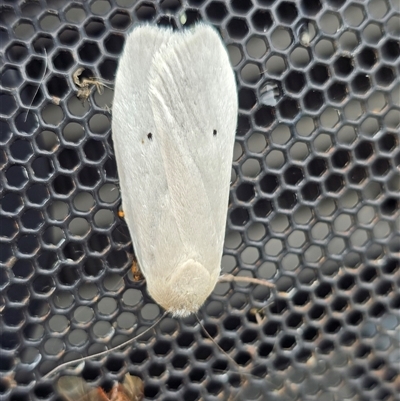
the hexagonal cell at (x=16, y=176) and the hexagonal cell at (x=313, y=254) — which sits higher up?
the hexagonal cell at (x=16, y=176)

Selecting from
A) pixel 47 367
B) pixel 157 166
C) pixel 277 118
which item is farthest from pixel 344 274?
pixel 47 367

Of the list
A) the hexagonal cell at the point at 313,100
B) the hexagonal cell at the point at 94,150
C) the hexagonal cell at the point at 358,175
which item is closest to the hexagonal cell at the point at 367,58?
the hexagonal cell at the point at 313,100

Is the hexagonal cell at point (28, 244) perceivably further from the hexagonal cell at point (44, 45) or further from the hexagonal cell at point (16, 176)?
the hexagonal cell at point (44, 45)

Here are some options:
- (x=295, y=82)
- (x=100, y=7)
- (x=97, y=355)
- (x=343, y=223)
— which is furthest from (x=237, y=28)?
(x=97, y=355)

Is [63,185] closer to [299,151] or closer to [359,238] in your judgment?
[299,151]

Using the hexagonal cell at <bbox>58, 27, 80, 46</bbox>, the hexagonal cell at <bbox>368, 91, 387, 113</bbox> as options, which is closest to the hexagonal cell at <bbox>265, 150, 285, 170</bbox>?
the hexagonal cell at <bbox>368, 91, 387, 113</bbox>

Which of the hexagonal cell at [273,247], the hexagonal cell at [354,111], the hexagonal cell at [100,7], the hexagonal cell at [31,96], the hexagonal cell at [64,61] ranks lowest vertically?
the hexagonal cell at [273,247]

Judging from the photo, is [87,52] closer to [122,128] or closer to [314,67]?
[122,128]
